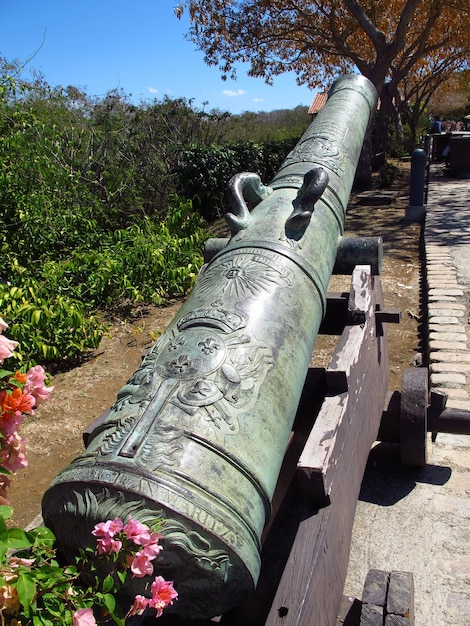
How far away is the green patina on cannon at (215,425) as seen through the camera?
53.5 inches

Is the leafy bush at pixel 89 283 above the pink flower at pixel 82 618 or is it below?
below

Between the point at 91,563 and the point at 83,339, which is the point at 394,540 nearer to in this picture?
the point at 91,563

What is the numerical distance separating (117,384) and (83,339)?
695 millimetres

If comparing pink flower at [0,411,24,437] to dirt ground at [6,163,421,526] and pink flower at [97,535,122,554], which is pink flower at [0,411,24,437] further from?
dirt ground at [6,163,421,526]

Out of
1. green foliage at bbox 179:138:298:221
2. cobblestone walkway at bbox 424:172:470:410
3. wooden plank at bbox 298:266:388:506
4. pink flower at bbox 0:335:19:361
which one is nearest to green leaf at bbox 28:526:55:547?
pink flower at bbox 0:335:19:361

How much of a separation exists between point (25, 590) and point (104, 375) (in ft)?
12.6

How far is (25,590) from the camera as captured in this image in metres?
1.04

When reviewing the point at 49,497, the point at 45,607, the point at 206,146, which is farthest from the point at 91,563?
the point at 206,146

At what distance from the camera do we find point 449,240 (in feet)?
25.3

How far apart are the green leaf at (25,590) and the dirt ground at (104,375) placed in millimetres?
2318

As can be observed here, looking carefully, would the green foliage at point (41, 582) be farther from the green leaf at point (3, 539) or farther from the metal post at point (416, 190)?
the metal post at point (416, 190)

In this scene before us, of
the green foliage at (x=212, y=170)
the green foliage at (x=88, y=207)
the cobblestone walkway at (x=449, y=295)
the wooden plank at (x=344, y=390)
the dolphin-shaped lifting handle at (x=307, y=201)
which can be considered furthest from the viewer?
the green foliage at (x=212, y=170)

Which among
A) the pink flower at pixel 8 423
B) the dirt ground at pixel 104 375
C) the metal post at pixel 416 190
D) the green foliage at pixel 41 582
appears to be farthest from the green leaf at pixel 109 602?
the metal post at pixel 416 190

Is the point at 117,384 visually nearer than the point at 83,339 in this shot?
Yes
